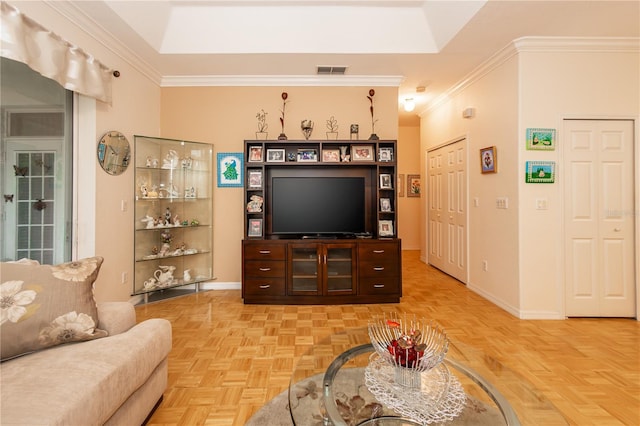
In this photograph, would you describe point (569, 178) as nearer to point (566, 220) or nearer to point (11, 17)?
point (566, 220)

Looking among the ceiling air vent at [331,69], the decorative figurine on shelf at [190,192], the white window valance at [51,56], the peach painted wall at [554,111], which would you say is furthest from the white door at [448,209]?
the white window valance at [51,56]

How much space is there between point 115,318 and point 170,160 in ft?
8.46

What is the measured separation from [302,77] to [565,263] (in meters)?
3.79

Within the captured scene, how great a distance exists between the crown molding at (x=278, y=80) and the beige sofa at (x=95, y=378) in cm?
329

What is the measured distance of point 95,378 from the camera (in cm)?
122

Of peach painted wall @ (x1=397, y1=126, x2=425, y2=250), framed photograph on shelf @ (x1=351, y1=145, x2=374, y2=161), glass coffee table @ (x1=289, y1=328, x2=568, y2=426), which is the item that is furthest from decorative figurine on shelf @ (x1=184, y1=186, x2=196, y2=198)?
peach painted wall @ (x1=397, y1=126, x2=425, y2=250)

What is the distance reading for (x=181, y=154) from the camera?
3863mm

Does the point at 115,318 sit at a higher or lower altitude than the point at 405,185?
lower

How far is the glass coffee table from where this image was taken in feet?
3.81

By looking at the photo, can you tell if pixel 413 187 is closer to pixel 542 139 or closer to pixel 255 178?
pixel 542 139

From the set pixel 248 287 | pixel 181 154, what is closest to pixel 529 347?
pixel 248 287

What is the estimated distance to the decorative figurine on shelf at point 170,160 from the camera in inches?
149

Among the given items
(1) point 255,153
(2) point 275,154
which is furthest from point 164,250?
(2) point 275,154

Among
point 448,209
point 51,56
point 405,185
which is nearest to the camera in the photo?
point 51,56
